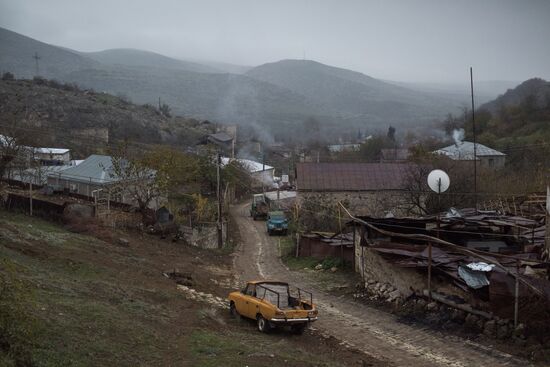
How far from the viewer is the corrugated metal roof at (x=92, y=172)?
43.1 m

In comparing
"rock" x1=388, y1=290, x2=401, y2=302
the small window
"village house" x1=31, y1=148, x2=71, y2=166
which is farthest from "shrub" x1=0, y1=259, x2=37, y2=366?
"village house" x1=31, y1=148, x2=71, y2=166

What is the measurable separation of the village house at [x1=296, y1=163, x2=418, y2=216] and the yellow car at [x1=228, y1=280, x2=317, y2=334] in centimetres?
2782

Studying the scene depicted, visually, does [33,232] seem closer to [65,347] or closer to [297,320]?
[297,320]

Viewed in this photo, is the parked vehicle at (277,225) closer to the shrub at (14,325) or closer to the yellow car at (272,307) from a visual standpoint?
the yellow car at (272,307)

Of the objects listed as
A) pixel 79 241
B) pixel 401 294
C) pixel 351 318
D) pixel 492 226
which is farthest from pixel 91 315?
pixel 492 226

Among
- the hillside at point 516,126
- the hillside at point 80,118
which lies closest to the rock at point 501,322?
the hillside at point 516,126

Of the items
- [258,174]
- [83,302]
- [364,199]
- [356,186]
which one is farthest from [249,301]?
[258,174]

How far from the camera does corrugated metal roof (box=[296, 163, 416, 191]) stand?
4588 centimetres

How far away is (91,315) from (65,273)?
5786 millimetres

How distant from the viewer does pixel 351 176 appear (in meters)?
47.1

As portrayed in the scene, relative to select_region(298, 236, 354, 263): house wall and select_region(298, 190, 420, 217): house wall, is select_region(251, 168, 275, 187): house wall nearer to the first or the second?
select_region(298, 190, 420, 217): house wall

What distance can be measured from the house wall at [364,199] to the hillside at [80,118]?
1556 inches

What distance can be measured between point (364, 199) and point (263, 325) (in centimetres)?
3111

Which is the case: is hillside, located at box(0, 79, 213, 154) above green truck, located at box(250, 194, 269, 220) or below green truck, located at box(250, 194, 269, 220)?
above
